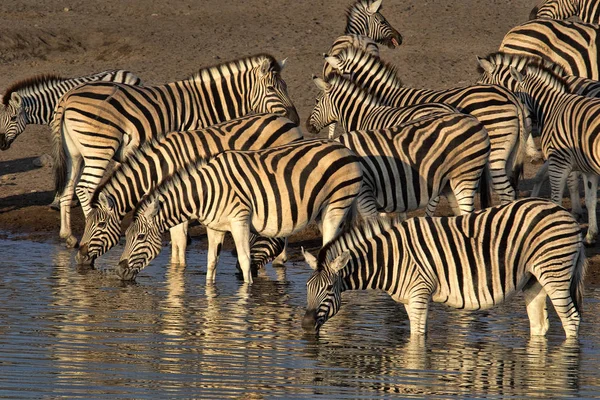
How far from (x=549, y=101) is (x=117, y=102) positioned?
16.4 feet

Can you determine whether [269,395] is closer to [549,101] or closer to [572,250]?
[572,250]

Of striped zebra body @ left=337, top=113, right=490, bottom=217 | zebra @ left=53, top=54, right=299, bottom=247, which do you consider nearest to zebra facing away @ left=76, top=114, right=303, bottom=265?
striped zebra body @ left=337, top=113, right=490, bottom=217

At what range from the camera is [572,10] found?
21172mm

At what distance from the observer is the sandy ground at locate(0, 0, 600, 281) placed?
75.8ft

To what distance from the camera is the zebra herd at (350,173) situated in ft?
32.7

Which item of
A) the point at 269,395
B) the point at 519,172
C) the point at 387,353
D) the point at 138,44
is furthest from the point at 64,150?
the point at 138,44

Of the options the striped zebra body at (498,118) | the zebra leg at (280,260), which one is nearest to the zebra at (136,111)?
the striped zebra body at (498,118)

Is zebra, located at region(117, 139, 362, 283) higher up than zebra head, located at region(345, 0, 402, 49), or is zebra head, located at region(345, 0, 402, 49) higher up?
zebra head, located at region(345, 0, 402, 49)

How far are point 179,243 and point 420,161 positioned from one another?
275 cm

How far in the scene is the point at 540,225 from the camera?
32.6 ft

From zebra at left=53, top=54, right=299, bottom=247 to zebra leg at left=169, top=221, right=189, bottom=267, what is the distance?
115 cm

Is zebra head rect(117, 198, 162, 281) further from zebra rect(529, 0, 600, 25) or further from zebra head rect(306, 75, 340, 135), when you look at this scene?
zebra rect(529, 0, 600, 25)

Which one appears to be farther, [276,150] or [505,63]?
[505,63]

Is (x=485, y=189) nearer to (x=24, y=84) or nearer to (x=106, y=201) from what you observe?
(x=106, y=201)
